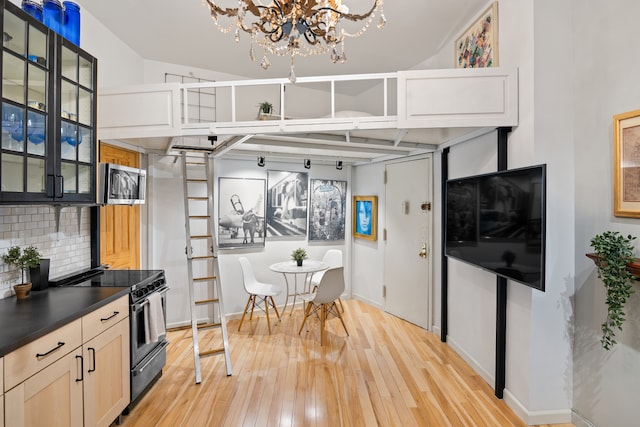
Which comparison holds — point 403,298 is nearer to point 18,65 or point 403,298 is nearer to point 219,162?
point 219,162

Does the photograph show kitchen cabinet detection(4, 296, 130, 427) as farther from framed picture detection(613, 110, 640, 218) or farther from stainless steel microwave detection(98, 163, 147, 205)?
framed picture detection(613, 110, 640, 218)

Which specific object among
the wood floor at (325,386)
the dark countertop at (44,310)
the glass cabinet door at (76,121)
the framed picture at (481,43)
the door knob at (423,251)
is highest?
the framed picture at (481,43)

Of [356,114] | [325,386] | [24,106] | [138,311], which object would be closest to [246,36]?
[356,114]

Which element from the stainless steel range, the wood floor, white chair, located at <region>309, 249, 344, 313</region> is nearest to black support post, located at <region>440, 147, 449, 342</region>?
the wood floor

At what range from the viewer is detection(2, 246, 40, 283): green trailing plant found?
212 cm

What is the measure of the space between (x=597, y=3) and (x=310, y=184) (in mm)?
3570

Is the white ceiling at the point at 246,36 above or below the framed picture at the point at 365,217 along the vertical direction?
above

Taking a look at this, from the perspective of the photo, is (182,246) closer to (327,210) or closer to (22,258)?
(22,258)

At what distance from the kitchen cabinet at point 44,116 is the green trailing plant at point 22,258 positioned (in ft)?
1.39

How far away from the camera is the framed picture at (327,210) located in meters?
5.01

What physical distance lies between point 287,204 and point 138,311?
2.65 metres

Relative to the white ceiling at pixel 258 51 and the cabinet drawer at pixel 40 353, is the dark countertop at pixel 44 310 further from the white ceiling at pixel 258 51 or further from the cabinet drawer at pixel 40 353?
the white ceiling at pixel 258 51

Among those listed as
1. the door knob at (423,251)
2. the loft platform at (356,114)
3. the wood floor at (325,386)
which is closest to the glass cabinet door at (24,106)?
the loft platform at (356,114)

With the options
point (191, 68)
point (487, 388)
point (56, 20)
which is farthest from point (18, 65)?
point (487, 388)
